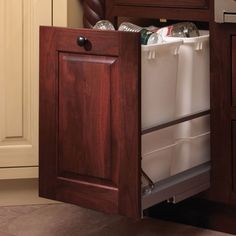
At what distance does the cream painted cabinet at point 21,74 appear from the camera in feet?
6.24

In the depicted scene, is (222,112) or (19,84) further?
(19,84)

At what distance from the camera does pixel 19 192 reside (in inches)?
80.2

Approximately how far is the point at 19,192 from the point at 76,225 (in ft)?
0.94

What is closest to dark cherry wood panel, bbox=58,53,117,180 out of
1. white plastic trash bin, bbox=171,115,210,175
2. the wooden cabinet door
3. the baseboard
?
the wooden cabinet door

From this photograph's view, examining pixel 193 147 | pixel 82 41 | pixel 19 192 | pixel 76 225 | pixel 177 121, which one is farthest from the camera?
pixel 19 192

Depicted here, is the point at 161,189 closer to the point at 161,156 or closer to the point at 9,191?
the point at 161,156

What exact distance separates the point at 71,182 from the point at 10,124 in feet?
1.65

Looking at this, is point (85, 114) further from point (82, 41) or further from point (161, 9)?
point (161, 9)

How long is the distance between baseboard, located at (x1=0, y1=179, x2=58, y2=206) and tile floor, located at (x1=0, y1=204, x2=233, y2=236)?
0.16 feet

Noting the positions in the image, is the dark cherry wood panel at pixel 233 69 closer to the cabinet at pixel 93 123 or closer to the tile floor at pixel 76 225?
the cabinet at pixel 93 123

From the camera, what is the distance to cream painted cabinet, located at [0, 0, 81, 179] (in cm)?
190

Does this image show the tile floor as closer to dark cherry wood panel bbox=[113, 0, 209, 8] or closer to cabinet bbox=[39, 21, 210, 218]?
cabinet bbox=[39, 21, 210, 218]

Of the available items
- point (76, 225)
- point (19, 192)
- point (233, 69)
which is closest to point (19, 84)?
point (19, 192)

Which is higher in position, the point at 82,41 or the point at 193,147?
the point at 82,41
